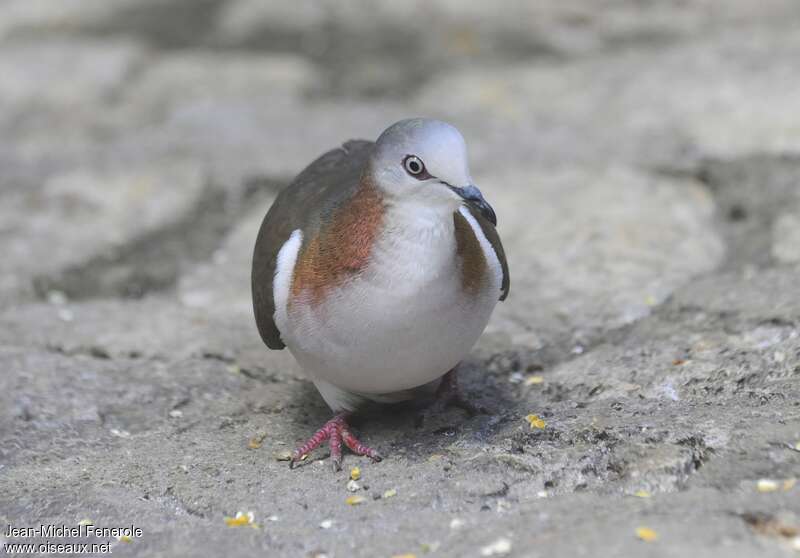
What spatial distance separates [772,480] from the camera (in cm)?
275

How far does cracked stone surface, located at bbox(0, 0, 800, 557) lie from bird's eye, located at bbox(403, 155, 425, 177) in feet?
2.79

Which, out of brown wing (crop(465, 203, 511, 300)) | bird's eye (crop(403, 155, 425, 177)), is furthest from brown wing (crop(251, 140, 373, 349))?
brown wing (crop(465, 203, 511, 300))

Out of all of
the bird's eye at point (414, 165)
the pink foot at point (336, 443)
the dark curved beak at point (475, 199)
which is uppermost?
the bird's eye at point (414, 165)

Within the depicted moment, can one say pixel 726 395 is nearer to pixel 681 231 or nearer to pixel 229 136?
pixel 681 231

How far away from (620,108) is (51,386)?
11.1ft

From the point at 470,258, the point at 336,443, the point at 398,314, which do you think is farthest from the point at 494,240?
the point at 336,443

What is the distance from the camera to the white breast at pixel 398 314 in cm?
307

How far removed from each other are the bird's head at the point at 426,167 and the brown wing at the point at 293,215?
0.22 m

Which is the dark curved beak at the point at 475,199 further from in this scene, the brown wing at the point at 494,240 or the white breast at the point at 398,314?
the brown wing at the point at 494,240

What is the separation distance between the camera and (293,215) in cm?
361

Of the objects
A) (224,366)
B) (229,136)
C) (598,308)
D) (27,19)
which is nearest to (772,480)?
(598,308)

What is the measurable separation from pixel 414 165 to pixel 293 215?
2.25 feet

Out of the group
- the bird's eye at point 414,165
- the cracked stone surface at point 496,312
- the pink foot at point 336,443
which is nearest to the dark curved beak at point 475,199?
the bird's eye at point 414,165

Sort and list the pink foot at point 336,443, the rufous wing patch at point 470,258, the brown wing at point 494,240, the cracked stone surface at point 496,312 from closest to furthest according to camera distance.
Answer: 1. the cracked stone surface at point 496,312
2. the rufous wing patch at point 470,258
3. the pink foot at point 336,443
4. the brown wing at point 494,240
